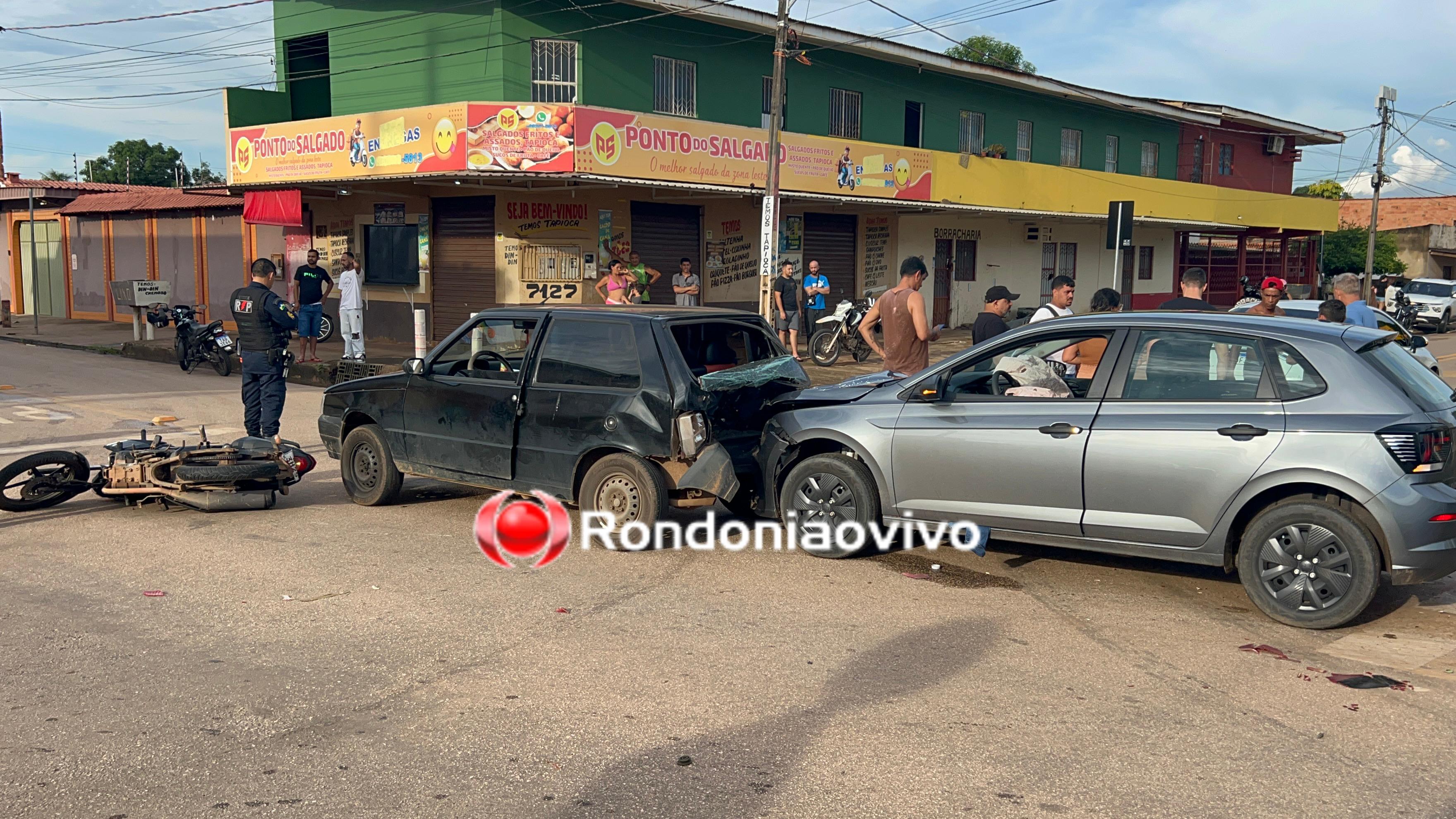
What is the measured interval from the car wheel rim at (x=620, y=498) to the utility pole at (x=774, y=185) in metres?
9.26

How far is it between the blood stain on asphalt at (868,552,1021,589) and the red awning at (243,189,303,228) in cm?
1855

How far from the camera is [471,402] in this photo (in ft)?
27.1

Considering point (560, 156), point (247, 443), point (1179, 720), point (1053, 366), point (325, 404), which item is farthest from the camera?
point (560, 156)

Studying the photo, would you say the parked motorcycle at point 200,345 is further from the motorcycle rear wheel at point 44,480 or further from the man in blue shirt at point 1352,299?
the man in blue shirt at point 1352,299

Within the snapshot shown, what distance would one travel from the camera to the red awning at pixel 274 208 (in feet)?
75.4

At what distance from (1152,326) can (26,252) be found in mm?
35727

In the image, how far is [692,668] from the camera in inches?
209

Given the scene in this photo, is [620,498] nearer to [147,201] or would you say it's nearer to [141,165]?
[147,201]

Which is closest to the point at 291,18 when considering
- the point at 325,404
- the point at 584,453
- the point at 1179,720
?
the point at 325,404

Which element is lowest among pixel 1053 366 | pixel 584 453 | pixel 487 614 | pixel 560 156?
pixel 487 614

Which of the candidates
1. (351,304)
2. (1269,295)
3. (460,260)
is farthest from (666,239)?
(1269,295)

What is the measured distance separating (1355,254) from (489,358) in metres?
51.8

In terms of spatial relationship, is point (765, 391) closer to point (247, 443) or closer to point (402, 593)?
point (402, 593)

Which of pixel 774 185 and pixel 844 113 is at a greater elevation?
pixel 844 113
